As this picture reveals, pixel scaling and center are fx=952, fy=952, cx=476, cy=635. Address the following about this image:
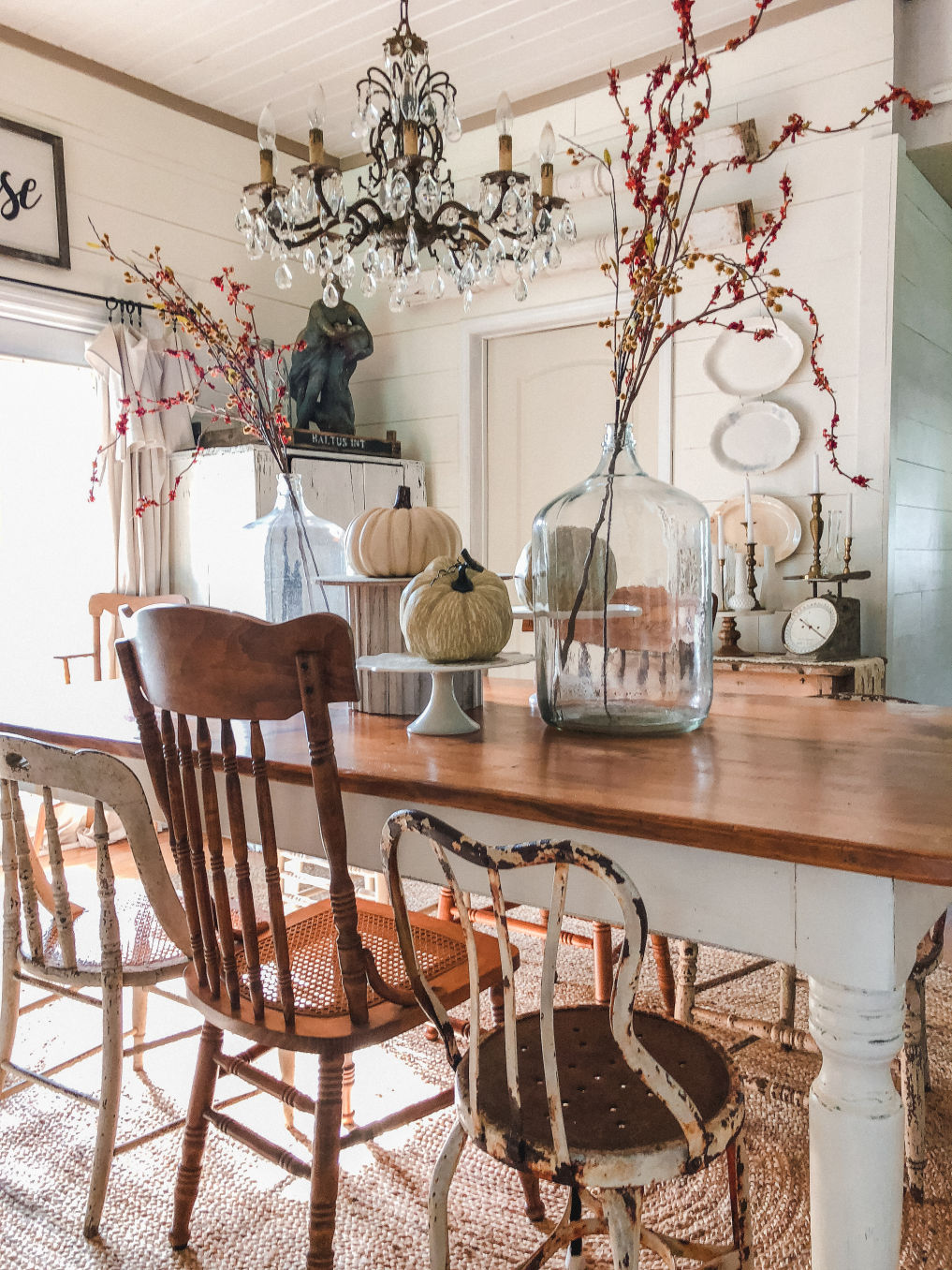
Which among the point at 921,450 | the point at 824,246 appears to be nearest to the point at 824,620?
the point at 921,450

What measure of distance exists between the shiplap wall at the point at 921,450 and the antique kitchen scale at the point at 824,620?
279mm

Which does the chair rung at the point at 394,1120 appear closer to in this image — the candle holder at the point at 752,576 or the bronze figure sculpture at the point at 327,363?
the candle holder at the point at 752,576

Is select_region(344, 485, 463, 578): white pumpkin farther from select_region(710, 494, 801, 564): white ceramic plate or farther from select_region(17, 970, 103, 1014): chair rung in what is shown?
select_region(710, 494, 801, 564): white ceramic plate

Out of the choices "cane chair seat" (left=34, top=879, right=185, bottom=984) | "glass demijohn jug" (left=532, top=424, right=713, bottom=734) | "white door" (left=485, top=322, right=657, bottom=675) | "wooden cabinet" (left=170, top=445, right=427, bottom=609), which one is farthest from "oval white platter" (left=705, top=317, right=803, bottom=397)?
"cane chair seat" (left=34, top=879, right=185, bottom=984)

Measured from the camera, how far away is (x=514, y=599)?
9.97 feet

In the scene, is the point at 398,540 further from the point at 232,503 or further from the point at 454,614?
the point at 232,503

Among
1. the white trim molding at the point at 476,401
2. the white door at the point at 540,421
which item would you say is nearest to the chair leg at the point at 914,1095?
the white door at the point at 540,421

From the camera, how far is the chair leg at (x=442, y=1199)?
98 cm

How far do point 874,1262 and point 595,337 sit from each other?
133 inches

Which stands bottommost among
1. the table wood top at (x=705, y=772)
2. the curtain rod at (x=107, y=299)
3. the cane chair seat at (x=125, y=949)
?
the cane chair seat at (x=125, y=949)

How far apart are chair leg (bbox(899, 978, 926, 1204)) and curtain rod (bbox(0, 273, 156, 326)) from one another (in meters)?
3.26

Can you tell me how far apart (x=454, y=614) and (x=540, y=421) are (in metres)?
2.82

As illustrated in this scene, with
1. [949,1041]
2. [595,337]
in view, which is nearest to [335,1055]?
[949,1041]

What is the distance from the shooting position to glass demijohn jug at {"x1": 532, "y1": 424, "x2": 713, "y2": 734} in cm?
131
